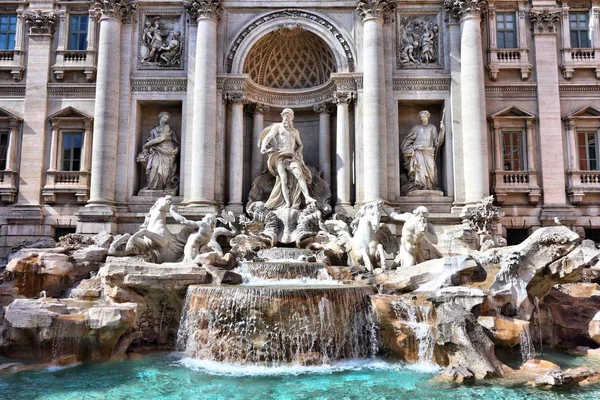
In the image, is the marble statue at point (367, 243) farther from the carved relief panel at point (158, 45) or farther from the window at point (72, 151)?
the window at point (72, 151)

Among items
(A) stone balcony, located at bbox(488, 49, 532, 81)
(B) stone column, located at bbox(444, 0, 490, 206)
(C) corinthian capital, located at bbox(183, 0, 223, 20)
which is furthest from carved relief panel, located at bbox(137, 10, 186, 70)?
(A) stone balcony, located at bbox(488, 49, 532, 81)

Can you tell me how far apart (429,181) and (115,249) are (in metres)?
11.5

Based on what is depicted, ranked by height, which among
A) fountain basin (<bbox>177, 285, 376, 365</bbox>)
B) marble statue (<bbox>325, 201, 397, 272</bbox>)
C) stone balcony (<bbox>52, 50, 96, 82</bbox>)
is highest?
stone balcony (<bbox>52, 50, 96, 82</bbox>)

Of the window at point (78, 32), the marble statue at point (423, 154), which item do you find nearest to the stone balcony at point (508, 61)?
the marble statue at point (423, 154)

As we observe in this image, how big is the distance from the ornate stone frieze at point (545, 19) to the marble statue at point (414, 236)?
10805 millimetres

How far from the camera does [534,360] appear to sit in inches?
412

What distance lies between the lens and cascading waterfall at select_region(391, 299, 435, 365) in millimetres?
10609

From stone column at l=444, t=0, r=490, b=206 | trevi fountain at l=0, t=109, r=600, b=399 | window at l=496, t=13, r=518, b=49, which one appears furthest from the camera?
window at l=496, t=13, r=518, b=49

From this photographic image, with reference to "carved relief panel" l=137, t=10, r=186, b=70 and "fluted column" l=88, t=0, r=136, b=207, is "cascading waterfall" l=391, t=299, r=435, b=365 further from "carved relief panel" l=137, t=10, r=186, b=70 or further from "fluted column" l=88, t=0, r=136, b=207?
"carved relief panel" l=137, t=10, r=186, b=70

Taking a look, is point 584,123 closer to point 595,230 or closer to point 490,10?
point 595,230

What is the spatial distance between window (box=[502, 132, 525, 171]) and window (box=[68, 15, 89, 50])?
17409 millimetres

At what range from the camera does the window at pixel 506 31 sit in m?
19.6

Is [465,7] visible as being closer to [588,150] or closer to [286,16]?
[286,16]

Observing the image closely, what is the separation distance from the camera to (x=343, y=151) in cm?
1850
